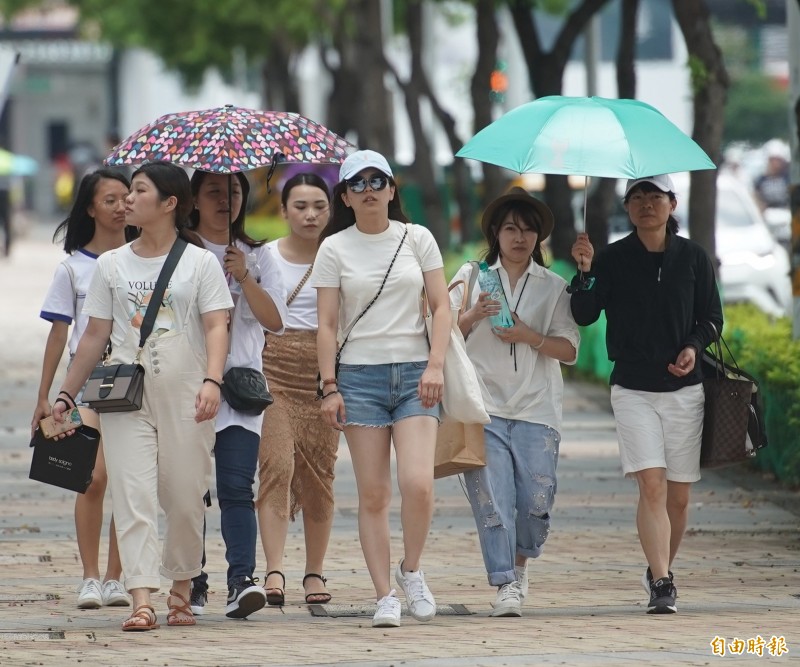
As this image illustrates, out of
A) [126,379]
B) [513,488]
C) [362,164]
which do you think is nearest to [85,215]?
[126,379]

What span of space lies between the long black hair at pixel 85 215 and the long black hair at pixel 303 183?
0.65 meters

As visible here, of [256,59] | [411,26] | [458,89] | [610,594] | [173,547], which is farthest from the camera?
[458,89]

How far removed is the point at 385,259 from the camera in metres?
7.07

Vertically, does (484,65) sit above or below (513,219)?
above

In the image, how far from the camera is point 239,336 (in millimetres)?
7273

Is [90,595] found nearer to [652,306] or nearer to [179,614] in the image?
[179,614]

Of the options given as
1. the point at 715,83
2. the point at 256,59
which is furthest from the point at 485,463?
the point at 256,59

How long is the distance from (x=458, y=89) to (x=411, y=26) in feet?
90.9

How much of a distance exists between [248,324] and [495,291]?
984 mm

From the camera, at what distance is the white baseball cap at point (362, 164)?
23.0ft

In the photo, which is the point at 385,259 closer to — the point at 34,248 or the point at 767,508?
the point at 767,508

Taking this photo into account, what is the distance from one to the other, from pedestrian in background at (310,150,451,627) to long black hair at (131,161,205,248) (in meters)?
0.54

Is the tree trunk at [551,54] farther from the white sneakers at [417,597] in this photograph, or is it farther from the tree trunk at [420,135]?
the white sneakers at [417,597]

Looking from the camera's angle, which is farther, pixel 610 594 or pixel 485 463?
pixel 610 594
